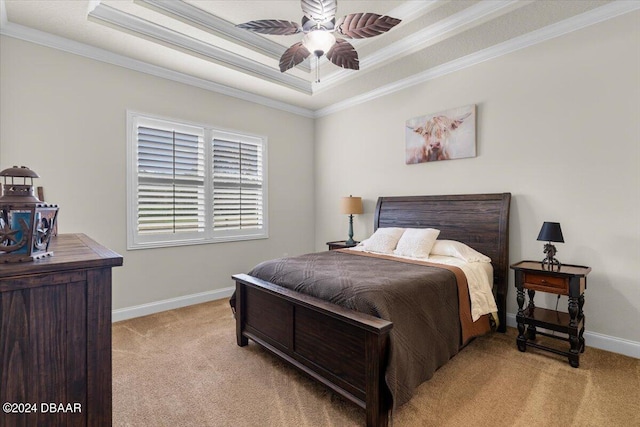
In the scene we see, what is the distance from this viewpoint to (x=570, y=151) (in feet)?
9.62

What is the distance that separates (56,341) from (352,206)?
3.85 meters

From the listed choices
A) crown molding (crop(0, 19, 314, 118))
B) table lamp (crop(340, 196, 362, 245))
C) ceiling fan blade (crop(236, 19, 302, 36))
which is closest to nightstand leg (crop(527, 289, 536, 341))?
table lamp (crop(340, 196, 362, 245))

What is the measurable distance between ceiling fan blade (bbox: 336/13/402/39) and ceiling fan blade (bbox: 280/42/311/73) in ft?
1.13

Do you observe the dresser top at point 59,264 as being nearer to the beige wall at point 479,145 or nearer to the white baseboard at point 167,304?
the beige wall at point 479,145

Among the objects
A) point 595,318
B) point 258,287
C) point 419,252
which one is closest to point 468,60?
point 419,252

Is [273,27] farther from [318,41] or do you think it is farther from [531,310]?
[531,310]

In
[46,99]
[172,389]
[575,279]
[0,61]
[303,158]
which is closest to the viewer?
[172,389]

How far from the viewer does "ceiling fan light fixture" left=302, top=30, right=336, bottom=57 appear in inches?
92.8

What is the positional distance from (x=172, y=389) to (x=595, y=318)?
3.60m

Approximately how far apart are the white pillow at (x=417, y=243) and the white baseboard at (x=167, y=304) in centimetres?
251

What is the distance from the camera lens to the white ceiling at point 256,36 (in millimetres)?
2766

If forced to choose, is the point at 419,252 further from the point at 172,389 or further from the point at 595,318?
the point at 172,389

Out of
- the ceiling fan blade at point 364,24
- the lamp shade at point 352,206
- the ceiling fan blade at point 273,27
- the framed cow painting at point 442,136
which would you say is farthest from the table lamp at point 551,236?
the ceiling fan blade at point 273,27

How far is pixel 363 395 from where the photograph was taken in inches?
72.6
